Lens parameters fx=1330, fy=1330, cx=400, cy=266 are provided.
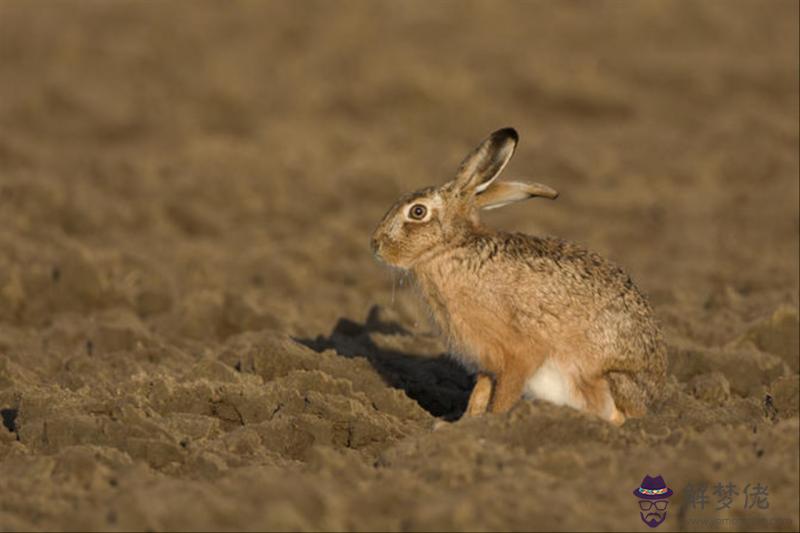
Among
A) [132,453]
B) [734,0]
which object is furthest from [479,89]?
[132,453]

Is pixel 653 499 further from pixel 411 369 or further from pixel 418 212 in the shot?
pixel 411 369

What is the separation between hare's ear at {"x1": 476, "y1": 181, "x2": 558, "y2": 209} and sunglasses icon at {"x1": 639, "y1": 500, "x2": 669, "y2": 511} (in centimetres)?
219

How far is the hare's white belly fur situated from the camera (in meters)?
6.08

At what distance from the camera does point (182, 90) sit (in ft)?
62.1

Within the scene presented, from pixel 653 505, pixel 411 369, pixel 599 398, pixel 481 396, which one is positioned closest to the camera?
pixel 653 505

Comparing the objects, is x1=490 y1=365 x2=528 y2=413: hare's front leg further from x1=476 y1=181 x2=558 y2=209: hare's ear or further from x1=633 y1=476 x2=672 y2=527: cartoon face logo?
x1=633 y1=476 x2=672 y2=527: cartoon face logo

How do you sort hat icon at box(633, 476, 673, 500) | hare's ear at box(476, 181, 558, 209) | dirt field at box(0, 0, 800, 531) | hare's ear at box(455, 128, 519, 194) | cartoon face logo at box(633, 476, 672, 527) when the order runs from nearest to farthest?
1. cartoon face logo at box(633, 476, 672, 527)
2. hat icon at box(633, 476, 673, 500)
3. dirt field at box(0, 0, 800, 531)
4. hare's ear at box(455, 128, 519, 194)
5. hare's ear at box(476, 181, 558, 209)

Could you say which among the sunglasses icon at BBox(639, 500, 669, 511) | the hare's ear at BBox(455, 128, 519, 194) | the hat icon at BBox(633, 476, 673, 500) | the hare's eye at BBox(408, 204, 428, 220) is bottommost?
the sunglasses icon at BBox(639, 500, 669, 511)

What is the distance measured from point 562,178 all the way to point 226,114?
5252 millimetres

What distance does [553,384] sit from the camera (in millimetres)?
6094

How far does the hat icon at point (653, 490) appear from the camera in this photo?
4.60 meters

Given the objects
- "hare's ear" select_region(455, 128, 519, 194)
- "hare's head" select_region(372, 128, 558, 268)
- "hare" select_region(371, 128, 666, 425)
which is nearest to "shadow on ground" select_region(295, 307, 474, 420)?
"hare" select_region(371, 128, 666, 425)

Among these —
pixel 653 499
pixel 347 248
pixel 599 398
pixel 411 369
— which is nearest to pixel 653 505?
pixel 653 499

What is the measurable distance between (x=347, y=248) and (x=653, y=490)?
759 cm
